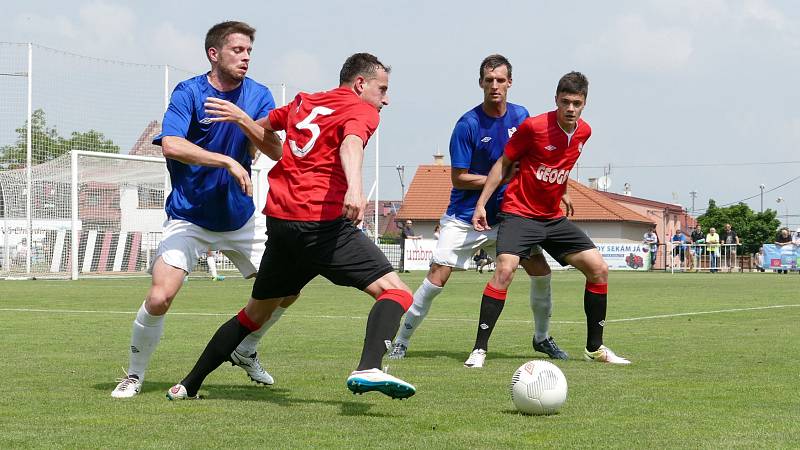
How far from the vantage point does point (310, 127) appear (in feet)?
19.6

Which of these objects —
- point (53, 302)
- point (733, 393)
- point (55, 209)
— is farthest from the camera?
point (55, 209)

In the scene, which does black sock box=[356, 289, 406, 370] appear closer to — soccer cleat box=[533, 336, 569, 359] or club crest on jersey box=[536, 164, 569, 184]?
club crest on jersey box=[536, 164, 569, 184]

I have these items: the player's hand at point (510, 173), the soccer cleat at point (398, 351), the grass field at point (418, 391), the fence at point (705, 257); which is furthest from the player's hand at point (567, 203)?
the fence at point (705, 257)

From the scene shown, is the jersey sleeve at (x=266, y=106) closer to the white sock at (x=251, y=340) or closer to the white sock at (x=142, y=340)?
the white sock at (x=251, y=340)

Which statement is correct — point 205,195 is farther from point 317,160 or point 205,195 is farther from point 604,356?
point 604,356

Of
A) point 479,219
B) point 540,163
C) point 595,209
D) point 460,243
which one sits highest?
point 595,209

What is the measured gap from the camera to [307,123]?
19.7 ft

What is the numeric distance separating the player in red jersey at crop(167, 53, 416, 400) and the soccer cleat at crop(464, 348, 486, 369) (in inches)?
90.2

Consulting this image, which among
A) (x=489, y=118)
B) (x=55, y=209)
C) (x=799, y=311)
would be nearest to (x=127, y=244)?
(x=55, y=209)

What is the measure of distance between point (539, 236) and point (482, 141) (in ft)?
3.51

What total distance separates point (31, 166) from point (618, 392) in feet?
87.3

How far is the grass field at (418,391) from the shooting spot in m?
5.00

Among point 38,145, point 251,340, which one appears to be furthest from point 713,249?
point 251,340

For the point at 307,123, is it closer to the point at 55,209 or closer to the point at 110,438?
the point at 110,438
